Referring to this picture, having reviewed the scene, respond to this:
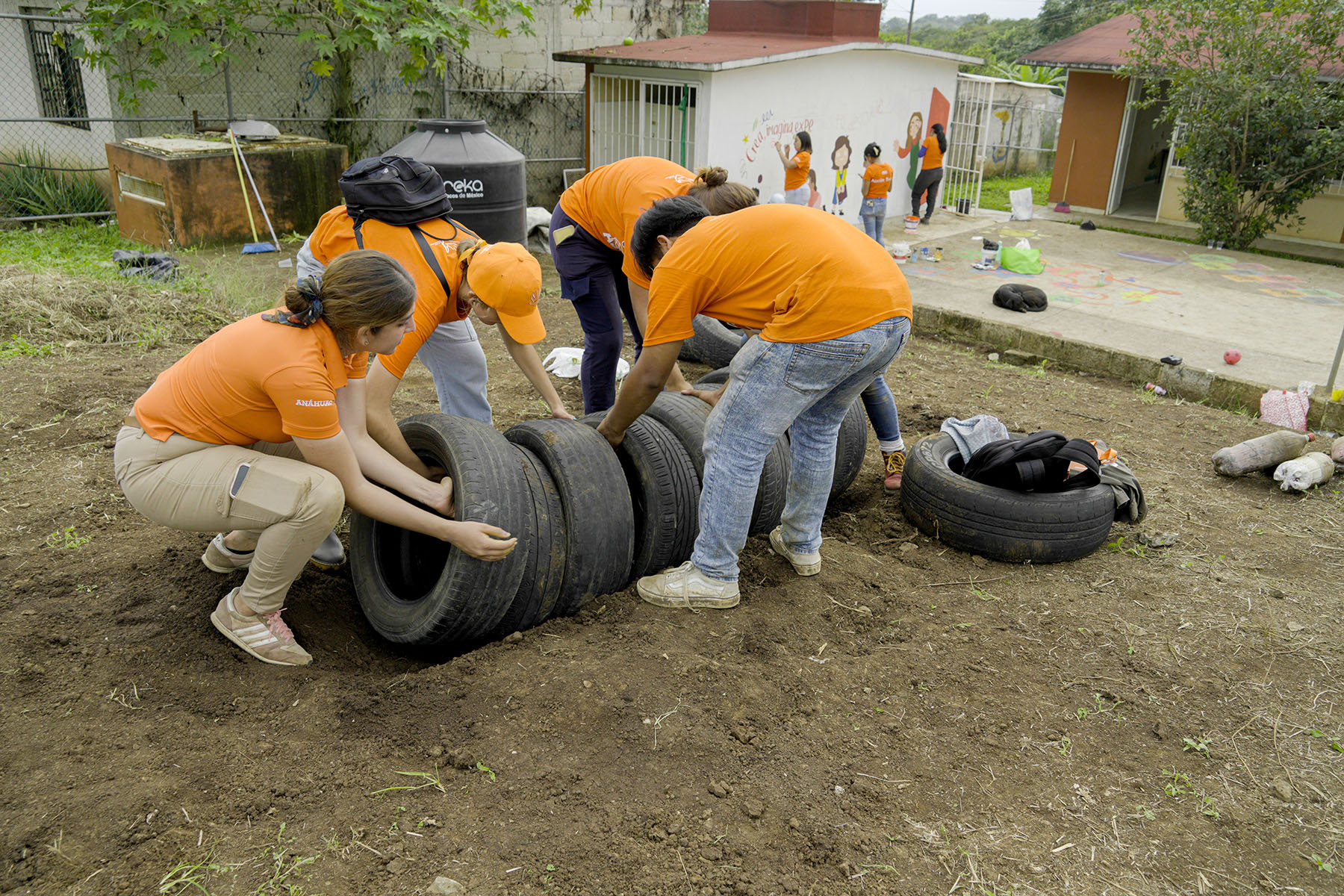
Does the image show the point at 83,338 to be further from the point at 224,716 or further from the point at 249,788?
the point at 249,788

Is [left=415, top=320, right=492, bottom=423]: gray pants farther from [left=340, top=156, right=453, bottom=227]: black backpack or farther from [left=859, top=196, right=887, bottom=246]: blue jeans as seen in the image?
[left=859, top=196, right=887, bottom=246]: blue jeans

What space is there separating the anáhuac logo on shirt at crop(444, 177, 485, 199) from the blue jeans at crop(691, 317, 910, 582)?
628cm

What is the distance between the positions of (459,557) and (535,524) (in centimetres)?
31

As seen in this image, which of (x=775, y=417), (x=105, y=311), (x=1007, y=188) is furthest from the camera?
(x=1007, y=188)

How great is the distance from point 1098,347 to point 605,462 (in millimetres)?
5929

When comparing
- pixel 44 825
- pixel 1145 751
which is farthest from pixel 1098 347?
pixel 44 825

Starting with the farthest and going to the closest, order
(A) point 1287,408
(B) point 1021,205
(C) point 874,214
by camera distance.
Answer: (B) point 1021,205 < (C) point 874,214 < (A) point 1287,408

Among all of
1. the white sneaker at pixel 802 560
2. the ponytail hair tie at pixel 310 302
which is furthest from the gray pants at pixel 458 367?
the white sneaker at pixel 802 560

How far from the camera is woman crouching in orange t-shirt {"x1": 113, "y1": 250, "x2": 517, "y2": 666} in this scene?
108 inches

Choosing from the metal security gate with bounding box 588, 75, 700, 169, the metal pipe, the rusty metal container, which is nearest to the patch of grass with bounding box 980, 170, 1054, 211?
the metal security gate with bounding box 588, 75, 700, 169

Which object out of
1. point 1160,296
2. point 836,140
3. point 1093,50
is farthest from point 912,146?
point 1160,296

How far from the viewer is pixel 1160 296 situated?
10094 millimetres

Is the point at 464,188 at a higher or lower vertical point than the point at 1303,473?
higher

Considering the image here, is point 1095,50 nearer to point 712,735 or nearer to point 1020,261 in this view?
point 1020,261
